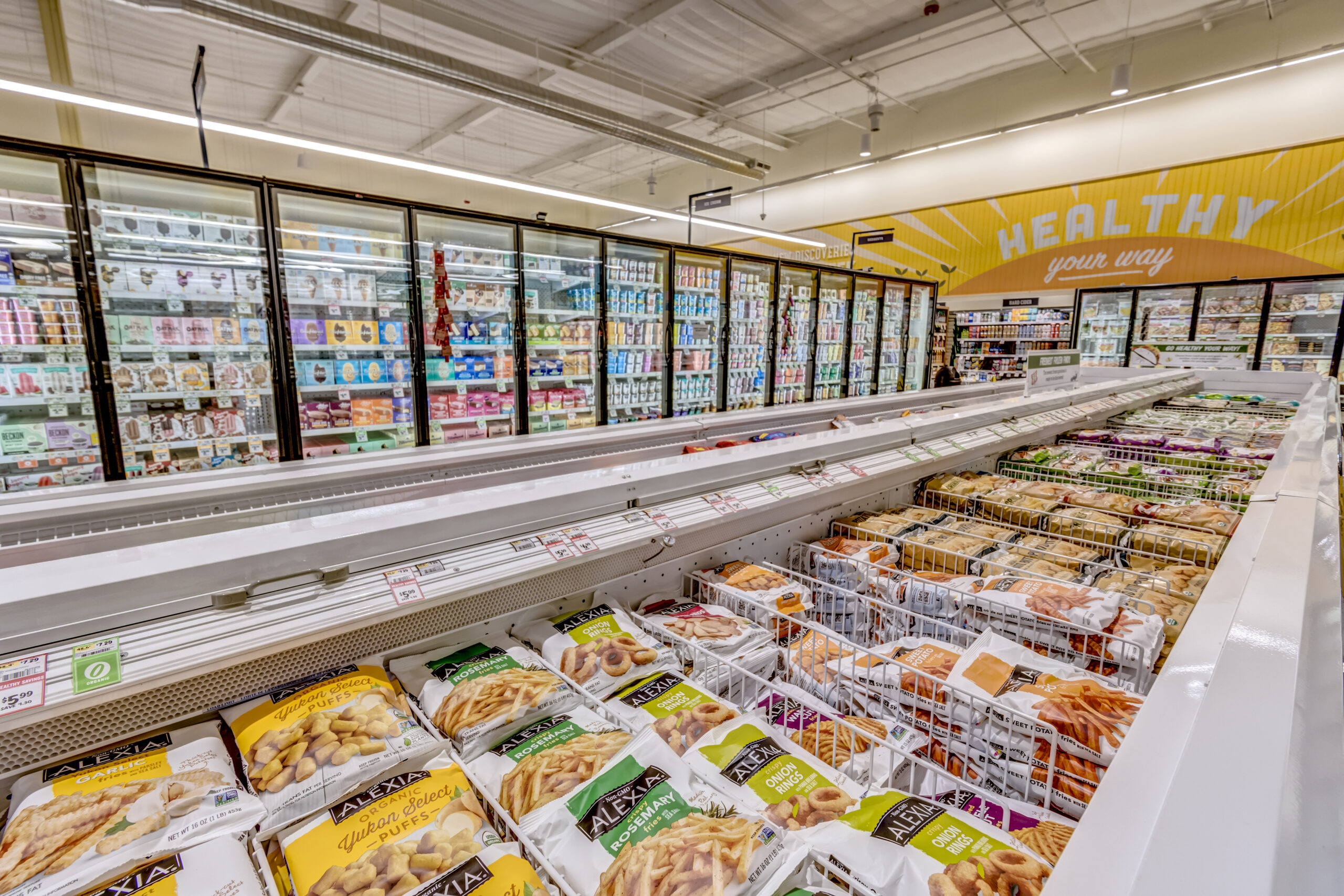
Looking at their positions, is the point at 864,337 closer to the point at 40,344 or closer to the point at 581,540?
the point at 581,540

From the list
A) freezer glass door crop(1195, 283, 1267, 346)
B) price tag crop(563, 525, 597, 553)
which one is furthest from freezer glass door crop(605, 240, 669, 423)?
freezer glass door crop(1195, 283, 1267, 346)

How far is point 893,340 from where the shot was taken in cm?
1050

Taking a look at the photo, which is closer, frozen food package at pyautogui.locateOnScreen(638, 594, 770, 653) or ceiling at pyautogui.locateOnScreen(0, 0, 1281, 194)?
frozen food package at pyautogui.locateOnScreen(638, 594, 770, 653)

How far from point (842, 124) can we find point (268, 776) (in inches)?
525

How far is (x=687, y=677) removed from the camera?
1.24m

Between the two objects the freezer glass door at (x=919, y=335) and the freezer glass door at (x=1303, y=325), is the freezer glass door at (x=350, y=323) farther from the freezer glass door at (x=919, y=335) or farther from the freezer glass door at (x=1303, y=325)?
the freezer glass door at (x=1303, y=325)

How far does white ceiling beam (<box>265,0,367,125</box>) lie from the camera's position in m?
7.21

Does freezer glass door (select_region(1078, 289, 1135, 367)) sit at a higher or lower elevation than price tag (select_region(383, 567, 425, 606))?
higher

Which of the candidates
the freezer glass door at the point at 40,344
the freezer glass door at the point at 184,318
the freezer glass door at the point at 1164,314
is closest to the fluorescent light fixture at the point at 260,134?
the freezer glass door at the point at 184,318

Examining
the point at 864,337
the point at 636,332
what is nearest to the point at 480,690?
the point at 636,332

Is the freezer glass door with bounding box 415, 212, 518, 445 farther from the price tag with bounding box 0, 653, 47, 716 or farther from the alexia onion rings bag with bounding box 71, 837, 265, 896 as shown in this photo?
the alexia onion rings bag with bounding box 71, 837, 265, 896

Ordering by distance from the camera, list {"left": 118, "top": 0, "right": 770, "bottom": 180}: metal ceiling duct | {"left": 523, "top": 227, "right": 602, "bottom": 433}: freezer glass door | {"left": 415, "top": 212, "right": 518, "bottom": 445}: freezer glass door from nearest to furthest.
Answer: {"left": 118, "top": 0, "right": 770, "bottom": 180}: metal ceiling duct, {"left": 415, "top": 212, "right": 518, "bottom": 445}: freezer glass door, {"left": 523, "top": 227, "right": 602, "bottom": 433}: freezer glass door

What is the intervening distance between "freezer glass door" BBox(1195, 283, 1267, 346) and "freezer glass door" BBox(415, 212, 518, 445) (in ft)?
32.1

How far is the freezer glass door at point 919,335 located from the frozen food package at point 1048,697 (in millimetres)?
9746
